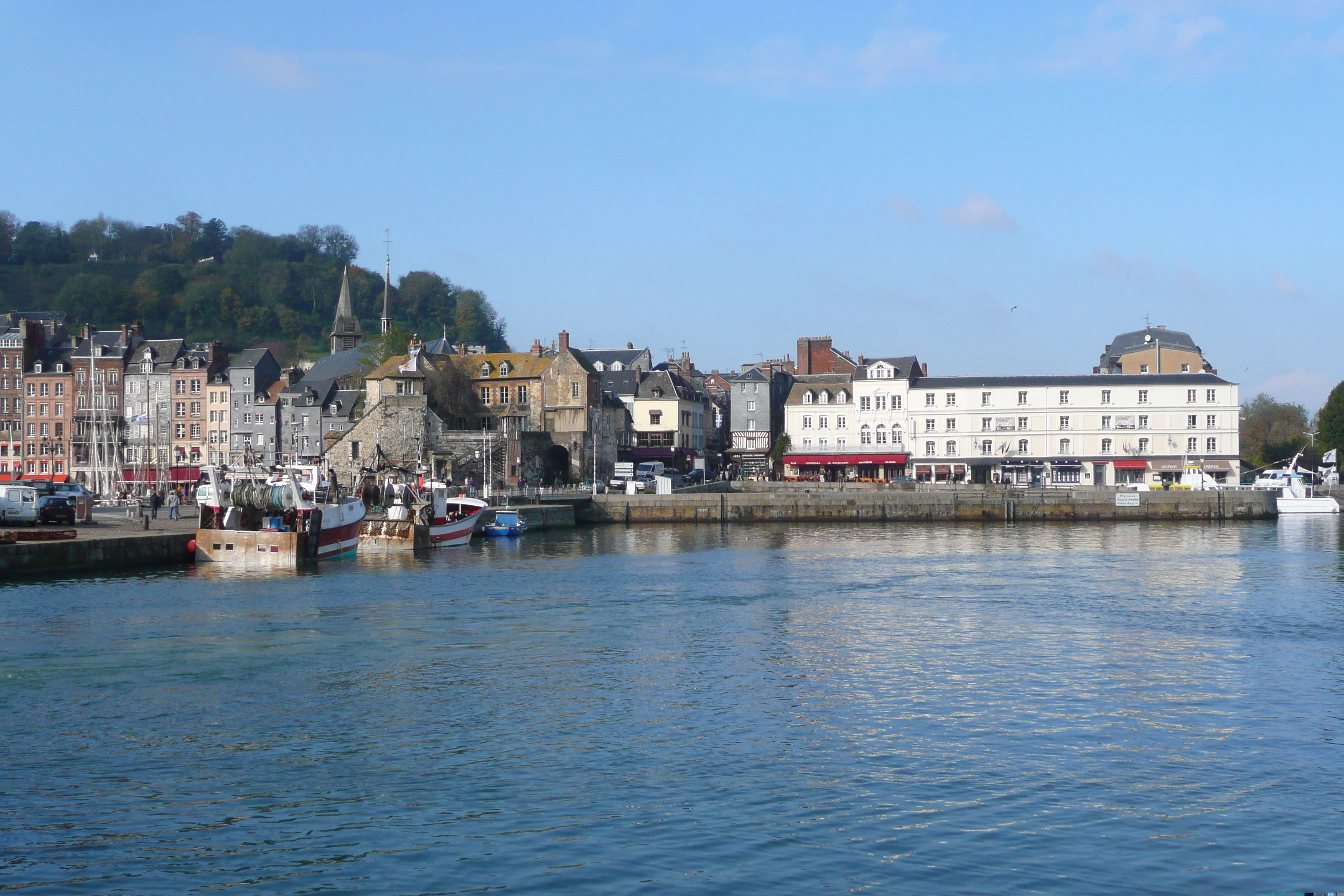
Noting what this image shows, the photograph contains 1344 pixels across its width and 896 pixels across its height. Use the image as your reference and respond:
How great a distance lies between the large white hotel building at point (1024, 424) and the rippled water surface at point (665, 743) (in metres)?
53.7

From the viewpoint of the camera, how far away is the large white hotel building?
84125 millimetres

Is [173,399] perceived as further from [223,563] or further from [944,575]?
[944,575]

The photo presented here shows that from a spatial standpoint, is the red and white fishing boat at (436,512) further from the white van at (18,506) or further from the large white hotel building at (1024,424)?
the large white hotel building at (1024,424)

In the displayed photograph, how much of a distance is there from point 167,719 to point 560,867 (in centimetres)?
851

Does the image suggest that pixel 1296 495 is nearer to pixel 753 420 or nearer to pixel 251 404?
pixel 753 420

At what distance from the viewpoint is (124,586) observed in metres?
33.1

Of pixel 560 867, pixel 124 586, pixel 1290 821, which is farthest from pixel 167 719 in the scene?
pixel 124 586

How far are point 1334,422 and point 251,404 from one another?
85250mm

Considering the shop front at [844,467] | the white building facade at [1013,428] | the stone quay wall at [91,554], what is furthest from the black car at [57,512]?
the white building facade at [1013,428]

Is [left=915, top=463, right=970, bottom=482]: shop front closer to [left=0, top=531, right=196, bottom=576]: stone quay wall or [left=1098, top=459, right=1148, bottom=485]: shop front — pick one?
[left=1098, top=459, right=1148, bottom=485]: shop front

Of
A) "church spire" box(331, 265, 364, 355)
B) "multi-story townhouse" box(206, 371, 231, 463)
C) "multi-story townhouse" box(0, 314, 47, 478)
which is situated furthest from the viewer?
"church spire" box(331, 265, 364, 355)

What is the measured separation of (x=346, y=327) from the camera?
121m

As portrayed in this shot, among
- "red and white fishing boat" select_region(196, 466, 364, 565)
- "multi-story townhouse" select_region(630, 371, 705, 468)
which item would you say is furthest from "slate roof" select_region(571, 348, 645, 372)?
"red and white fishing boat" select_region(196, 466, 364, 565)

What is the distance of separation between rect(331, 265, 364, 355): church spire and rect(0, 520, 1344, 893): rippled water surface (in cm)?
8889
